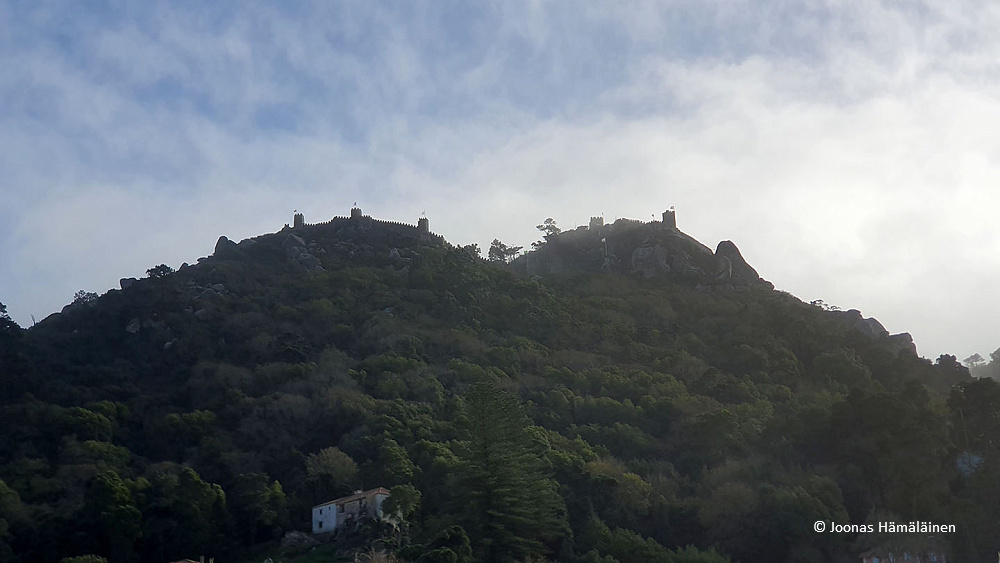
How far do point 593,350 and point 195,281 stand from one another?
31078mm

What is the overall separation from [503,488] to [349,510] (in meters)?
6.75

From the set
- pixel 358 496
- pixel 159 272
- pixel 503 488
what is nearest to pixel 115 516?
pixel 358 496

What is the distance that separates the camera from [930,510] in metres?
40.8

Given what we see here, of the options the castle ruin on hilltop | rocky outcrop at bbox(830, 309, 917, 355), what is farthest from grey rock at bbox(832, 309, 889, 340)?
the castle ruin on hilltop

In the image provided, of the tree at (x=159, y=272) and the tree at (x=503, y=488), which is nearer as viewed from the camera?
the tree at (x=503, y=488)

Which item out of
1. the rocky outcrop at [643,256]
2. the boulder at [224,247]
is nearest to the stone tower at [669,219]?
the rocky outcrop at [643,256]

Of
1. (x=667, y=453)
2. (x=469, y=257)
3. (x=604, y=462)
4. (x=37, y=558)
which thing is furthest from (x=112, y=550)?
(x=469, y=257)

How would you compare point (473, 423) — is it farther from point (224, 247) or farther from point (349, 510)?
point (224, 247)

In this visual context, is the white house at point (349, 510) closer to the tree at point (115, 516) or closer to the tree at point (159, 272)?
the tree at point (115, 516)

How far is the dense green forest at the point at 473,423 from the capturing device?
38.8 meters

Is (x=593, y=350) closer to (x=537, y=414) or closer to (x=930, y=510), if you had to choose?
(x=537, y=414)

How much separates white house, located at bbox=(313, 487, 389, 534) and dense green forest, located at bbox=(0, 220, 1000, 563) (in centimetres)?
119

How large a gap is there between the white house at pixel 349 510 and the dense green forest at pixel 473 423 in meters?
1.19

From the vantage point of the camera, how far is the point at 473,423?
3988cm
